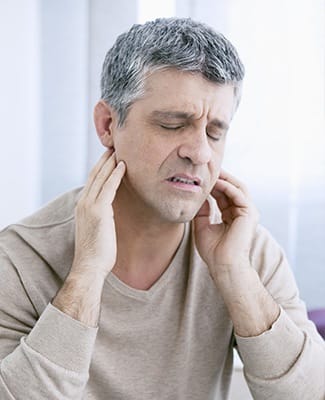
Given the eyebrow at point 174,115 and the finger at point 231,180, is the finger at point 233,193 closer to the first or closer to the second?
the finger at point 231,180

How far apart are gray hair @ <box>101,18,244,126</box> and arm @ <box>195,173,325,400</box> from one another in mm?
258

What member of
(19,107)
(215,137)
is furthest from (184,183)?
(19,107)

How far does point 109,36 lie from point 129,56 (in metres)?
1.23

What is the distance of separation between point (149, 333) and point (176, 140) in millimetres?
378

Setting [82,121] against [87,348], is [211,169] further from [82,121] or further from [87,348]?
[82,121]

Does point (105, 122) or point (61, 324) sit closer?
point (61, 324)

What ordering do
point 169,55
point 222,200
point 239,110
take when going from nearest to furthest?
1. point 169,55
2. point 222,200
3. point 239,110

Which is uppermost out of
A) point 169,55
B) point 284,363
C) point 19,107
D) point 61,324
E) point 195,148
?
point 169,55

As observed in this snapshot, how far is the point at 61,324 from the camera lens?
3.93 ft

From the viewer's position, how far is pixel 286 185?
8.06 ft

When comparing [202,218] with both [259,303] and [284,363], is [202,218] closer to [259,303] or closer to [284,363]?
[259,303]

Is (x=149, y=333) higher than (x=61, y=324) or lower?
lower

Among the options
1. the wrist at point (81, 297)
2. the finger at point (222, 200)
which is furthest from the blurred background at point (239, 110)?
the wrist at point (81, 297)

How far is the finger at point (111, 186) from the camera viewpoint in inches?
52.7
